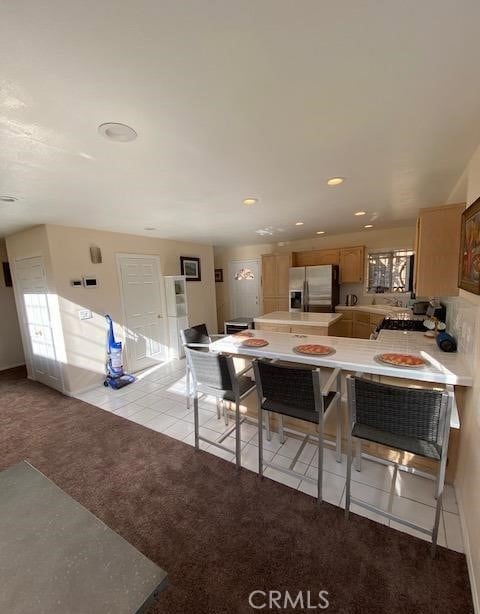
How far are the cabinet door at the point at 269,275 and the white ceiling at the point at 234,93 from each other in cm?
337

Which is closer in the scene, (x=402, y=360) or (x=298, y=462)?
(x=402, y=360)

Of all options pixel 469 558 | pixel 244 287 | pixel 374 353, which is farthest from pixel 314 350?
pixel 244 287

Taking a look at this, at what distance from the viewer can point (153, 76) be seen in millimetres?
993

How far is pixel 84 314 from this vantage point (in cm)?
365

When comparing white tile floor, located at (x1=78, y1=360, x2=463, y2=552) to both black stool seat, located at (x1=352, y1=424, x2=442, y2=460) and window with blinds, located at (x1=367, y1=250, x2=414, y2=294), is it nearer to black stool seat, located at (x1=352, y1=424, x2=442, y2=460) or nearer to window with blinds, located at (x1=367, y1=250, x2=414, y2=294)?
black stool seat, located at (x1=352, y1=424, x2=442, y2=460)

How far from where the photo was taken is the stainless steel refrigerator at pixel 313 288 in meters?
4.91

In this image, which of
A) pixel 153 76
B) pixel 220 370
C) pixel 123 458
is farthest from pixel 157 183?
pixel 123 458

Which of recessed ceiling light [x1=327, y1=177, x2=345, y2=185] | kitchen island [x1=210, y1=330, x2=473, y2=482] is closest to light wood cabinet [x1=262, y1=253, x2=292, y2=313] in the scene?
kitchen island [x1=210, y1=330, x2=473, y2=482]

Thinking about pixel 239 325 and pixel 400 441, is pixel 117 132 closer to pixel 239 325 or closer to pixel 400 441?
pixel 400 441

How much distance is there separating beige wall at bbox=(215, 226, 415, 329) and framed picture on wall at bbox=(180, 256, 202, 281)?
4.95 feet

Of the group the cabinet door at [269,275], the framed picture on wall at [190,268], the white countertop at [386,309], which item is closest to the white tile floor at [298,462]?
the framed picture on wall at [190,268]

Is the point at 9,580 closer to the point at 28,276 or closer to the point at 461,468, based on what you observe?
the point at 461,468

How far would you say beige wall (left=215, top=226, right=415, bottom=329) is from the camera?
4.77 metres

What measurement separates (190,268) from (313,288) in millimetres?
2637
